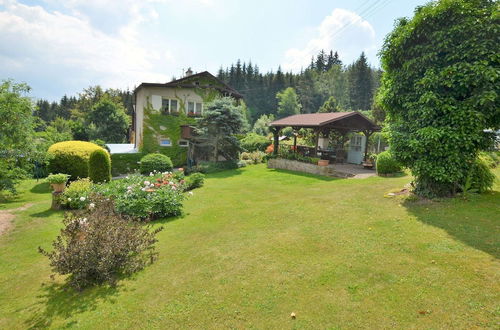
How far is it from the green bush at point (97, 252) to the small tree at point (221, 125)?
16.6 meters

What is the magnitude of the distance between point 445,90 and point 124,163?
2177 centimetres

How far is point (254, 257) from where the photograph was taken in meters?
5.76

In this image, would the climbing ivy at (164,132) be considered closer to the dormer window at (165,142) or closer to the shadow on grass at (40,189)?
the dormer window at (165,142)

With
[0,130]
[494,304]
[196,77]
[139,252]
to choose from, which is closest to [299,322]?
[494,304]

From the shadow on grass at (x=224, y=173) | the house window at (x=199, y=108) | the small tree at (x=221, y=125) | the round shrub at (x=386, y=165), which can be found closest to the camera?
the round shrub at (x=386, y=165)

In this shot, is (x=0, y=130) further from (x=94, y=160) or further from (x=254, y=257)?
(x=254, y=257)

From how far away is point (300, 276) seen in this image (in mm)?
4879

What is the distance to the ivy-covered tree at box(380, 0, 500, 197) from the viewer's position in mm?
7598

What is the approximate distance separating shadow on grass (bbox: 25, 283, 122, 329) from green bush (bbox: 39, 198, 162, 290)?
0.58ft

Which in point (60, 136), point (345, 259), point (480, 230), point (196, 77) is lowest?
point (345, 259)

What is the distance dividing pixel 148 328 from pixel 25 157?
16037 millimetres

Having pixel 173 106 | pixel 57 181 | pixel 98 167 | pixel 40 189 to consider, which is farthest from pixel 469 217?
pixel 173 106

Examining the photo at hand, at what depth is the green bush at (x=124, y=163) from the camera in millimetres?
21938

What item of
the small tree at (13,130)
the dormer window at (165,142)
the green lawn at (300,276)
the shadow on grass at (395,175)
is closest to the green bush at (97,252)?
the green lawn at (300,276)
